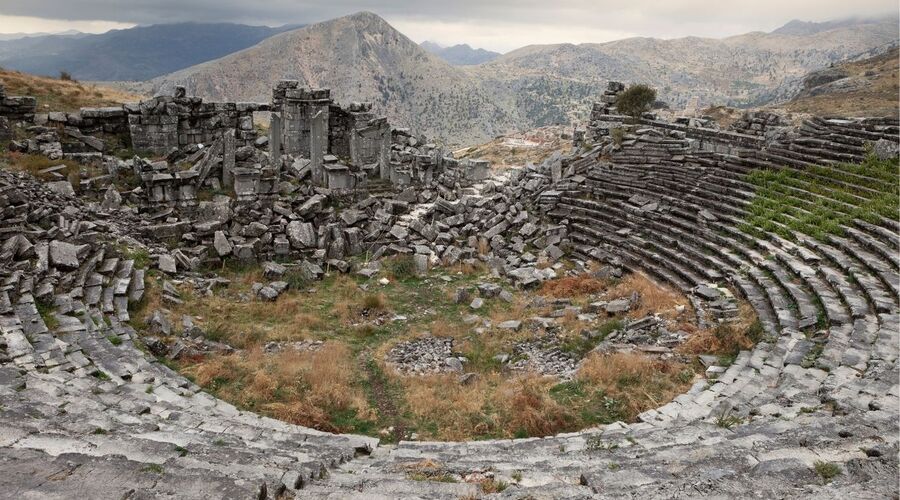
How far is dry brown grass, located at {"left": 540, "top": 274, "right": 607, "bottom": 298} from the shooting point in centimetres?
1670

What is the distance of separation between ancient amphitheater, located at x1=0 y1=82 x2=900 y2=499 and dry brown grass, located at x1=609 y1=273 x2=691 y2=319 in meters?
0.55

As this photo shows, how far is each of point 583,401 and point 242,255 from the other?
12.1 m

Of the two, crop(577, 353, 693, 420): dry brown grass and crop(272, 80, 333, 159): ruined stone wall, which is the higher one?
crop(272, 80, 333, 159): ruined stone wall

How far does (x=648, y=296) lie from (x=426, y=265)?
7.12 m

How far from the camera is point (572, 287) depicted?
55.6 feet

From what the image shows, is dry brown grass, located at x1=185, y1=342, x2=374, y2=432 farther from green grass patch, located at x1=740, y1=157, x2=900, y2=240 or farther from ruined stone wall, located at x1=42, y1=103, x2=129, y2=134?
ruined stone wall, located at x1=42, y1=103, x2=129, y2=134

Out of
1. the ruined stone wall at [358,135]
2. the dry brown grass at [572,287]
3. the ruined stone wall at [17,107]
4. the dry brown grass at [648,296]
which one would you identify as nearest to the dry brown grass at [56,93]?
the ruined stone wall at [17,107]

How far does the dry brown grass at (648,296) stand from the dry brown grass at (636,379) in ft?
8.53

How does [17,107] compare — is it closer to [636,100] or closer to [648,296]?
[648,296]

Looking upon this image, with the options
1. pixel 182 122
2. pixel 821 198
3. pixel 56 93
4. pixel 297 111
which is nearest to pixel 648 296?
pixel 821 198

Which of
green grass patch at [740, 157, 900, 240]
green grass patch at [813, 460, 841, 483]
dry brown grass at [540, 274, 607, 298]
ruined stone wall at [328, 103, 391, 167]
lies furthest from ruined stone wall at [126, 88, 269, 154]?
green grass patch at [813, 460, 841, 483]

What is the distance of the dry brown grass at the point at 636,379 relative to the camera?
34.6 ft

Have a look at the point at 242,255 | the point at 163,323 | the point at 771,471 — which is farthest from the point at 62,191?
the point at 771,471

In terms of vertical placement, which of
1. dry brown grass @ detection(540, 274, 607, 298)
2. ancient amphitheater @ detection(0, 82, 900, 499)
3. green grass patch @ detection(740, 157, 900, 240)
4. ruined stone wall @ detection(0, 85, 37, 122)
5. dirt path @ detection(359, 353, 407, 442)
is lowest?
dirt path @ detection(359, 353, 407, 442)
